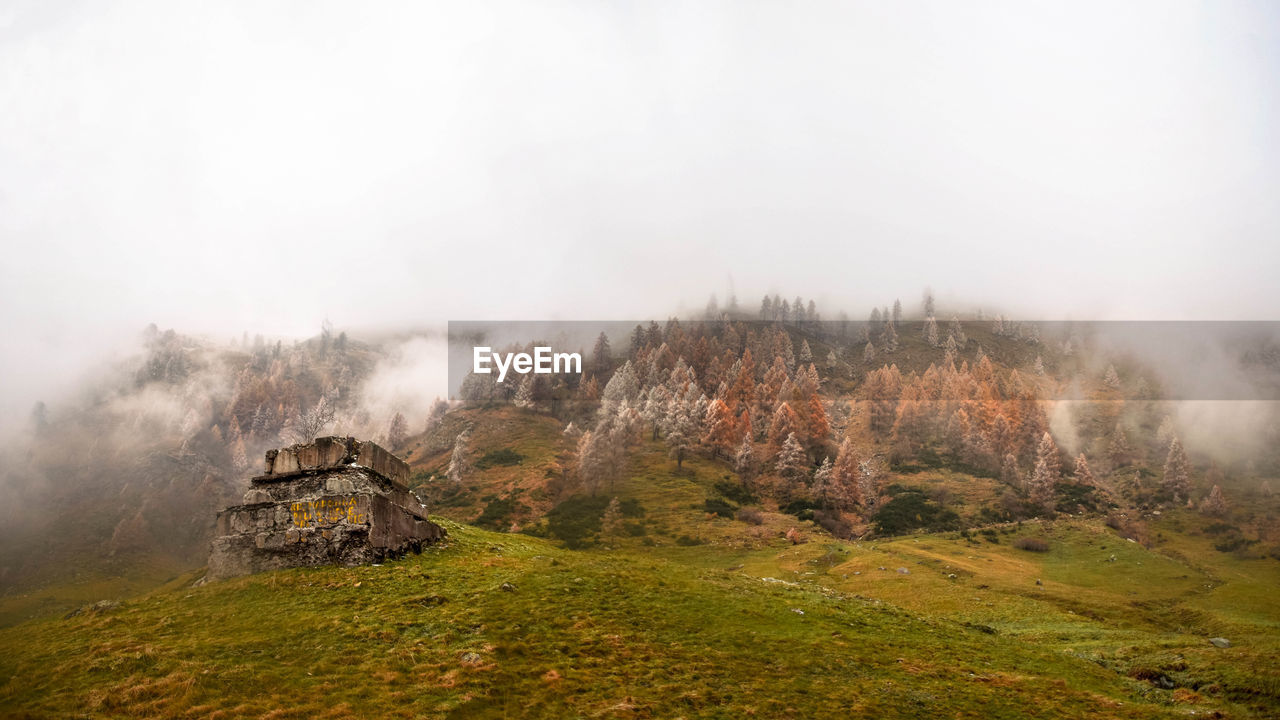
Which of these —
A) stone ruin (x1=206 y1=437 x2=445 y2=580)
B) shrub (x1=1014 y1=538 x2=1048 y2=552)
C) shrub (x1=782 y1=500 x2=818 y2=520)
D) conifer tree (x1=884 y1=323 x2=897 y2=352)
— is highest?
conifer tree (x1=884 y1=323 x2=897 y2=352)

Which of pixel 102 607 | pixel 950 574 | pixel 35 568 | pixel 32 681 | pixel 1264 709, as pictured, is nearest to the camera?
pixel 32 681

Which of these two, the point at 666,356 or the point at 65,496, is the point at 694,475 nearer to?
the point at 666,356

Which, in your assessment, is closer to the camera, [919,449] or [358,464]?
[358,464]

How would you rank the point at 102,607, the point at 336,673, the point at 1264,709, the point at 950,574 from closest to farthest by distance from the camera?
the point at 336,673, the point at 1264,709, the point at 102,607, the point at 950,574

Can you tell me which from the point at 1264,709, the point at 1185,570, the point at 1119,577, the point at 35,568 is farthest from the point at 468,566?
the point at 35,568

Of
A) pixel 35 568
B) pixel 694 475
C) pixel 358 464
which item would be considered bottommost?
pixel 35 568

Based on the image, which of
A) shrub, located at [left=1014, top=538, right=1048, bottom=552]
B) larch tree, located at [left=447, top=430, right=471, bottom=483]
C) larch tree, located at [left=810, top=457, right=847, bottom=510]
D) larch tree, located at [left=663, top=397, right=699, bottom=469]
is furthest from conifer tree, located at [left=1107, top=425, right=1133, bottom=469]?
larch tree, located at [left=447, top=430, right=471, bottom=483]

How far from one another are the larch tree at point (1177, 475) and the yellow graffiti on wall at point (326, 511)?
12856cm

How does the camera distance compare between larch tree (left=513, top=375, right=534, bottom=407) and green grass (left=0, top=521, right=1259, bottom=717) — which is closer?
green grass (left=0, top=521, right=1259, bottom=717)

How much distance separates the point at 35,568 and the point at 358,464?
157575 mm

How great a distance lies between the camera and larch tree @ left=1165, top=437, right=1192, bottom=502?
94938mm

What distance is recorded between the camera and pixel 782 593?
24.5 m

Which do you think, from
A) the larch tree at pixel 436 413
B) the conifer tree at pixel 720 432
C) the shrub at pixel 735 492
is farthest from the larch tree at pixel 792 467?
the larch tree at pixel 436 413

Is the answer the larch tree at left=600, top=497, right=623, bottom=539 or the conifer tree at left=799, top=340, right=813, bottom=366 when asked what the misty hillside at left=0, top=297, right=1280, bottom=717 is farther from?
the conifer tree at left=799, top=340, right=813, bottom=366
